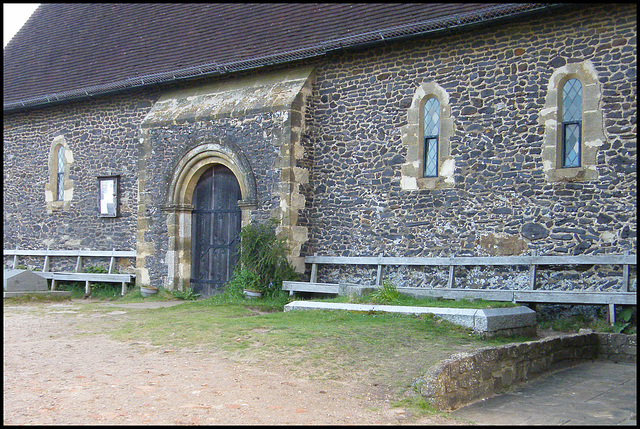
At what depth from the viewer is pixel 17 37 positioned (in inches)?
818

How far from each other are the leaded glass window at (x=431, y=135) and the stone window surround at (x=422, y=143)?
0.25ft

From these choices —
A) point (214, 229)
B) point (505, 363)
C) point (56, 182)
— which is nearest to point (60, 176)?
Answer: point (56, 182)

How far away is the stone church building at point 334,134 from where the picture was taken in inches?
427

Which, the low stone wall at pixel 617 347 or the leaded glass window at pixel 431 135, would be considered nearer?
the low stone wall at pixel 617 347

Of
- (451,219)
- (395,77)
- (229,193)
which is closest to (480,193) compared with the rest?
(451,219)

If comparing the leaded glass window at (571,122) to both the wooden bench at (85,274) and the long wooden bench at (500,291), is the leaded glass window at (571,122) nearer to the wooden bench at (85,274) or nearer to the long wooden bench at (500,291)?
the long wooden bench at (500,291)

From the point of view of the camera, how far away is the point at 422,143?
1255 centimetres

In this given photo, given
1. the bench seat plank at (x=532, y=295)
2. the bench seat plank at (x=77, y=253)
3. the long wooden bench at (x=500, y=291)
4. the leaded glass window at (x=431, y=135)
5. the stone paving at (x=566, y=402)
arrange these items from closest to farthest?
the stone paving at (x=566, y=402) → the bench seat plank at (x=532, y=295) → the long wooden bench at (x=500, y=291) → the leaded glass window at (x=431, y=135) → the bench seat plank at (x=77, y=253)

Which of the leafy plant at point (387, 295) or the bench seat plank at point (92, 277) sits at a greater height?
the leafy plant at point (387, 295)

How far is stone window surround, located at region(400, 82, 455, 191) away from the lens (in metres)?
12.1

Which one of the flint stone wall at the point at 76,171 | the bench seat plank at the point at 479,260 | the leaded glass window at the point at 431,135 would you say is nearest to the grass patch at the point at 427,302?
the bench seat plank at the point at 479,260

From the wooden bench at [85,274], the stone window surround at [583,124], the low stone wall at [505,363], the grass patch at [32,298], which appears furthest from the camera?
the wooden bench at [85,274]

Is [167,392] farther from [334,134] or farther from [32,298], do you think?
[32,298]

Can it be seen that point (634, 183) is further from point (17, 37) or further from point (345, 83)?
point (17, 37)
